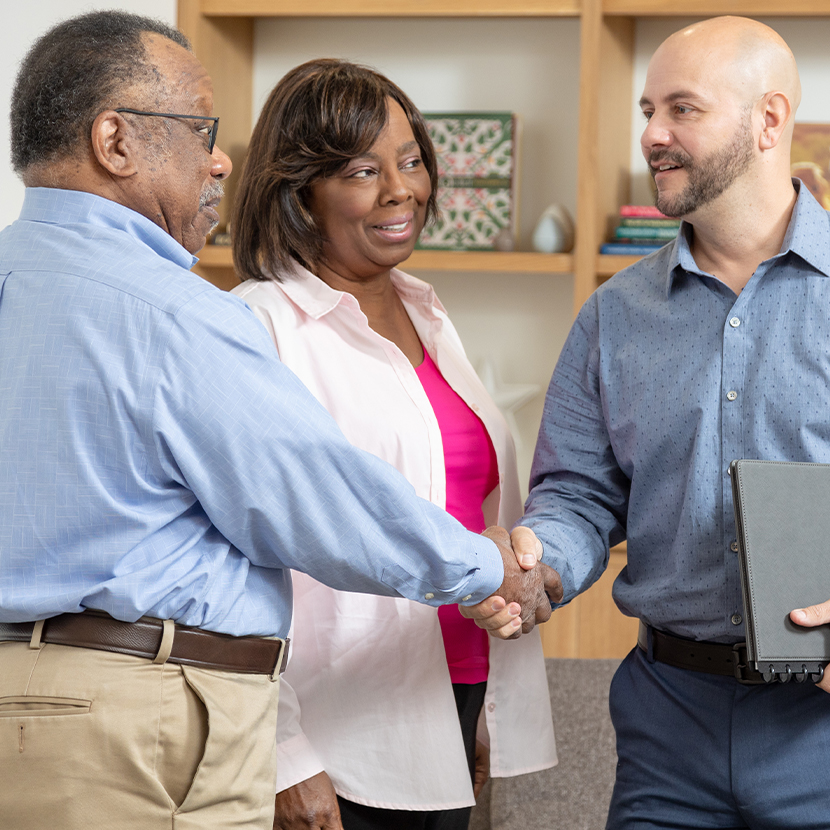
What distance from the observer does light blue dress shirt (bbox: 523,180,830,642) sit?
1.34 meters

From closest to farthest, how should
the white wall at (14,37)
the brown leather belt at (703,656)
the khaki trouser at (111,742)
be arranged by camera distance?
the khaki trouser at (111,742) < the brown leather belt at (703,656) < the white wall at (14,37)

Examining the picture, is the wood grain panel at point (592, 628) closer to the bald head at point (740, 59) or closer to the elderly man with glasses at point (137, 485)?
the bald head at point (740, 59)

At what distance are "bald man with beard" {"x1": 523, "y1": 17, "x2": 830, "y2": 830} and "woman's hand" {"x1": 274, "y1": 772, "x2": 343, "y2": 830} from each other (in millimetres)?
424

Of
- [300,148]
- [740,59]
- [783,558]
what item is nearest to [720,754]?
[783,558]

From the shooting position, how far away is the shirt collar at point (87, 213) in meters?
1.07

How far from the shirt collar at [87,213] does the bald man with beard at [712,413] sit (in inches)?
28.5

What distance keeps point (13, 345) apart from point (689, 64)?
0.99 metres

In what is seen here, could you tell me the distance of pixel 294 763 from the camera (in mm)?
1350

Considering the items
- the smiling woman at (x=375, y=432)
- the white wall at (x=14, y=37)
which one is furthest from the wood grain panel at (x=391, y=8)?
the smiling woman at (x=375, y=432)

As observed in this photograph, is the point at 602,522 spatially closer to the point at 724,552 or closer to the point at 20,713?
the point at 724,552

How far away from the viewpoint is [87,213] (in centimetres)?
107

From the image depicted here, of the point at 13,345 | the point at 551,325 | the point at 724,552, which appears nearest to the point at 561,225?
the point at 551,325

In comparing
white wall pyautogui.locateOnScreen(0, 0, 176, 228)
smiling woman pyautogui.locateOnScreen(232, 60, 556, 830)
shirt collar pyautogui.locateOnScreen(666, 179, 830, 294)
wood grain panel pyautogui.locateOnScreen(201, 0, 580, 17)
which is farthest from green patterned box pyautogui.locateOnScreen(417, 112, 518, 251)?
shirt collar pyautogui.locateOnScreen(666, 179, 830, 294)

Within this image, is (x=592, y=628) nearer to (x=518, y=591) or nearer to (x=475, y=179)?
(x=475, y=179)
